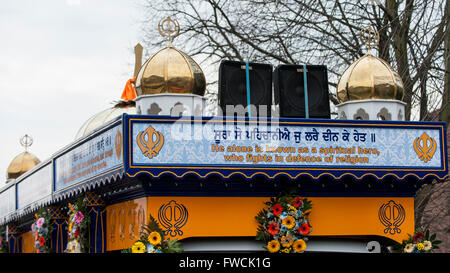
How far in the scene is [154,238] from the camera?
1194 cm

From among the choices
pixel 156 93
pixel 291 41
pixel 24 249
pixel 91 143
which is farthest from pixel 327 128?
pixel 24 249

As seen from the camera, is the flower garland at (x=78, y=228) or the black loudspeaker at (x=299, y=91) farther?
the flower garland at (x=78, y=228)

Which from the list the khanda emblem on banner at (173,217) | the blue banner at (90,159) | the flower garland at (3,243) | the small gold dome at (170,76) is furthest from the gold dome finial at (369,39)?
the flower garland at (3,243)

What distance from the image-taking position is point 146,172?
11898 millimetres

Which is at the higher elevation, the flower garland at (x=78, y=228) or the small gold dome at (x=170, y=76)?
the small gold dome at (x=170, y=76)

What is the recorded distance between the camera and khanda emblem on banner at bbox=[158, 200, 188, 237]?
12.4 m

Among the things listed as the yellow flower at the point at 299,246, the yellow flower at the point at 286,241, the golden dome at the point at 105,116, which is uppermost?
the golden dome at the point at 105,116

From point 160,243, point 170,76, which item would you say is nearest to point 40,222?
point 170,76

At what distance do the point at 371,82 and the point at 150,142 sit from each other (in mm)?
4460

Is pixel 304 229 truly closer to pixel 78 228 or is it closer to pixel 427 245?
pixel 427 245

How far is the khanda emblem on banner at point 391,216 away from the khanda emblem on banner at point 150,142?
3.85m

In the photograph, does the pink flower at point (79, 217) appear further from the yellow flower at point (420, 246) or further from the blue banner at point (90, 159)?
the yellow flower at point (420, 246)

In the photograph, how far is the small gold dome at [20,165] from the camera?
89.3 feet
